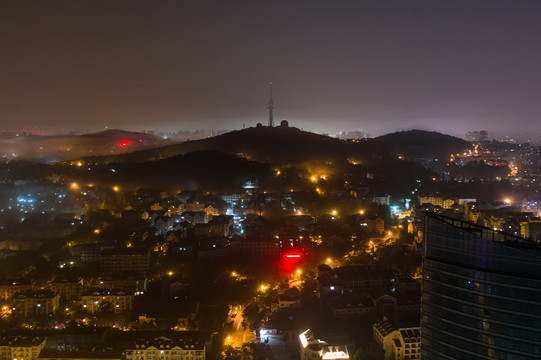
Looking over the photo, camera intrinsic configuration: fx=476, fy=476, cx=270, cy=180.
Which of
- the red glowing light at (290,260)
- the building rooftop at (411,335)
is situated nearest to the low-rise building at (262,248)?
the red glowing light at (290,260)

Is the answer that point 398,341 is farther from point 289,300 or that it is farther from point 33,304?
point 33,304

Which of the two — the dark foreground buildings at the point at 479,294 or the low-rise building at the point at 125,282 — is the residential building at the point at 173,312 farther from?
the dark foreground buildings at the point at 479,294

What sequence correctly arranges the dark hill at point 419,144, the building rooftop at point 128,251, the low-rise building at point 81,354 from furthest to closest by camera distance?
the dark hill at point 419,144 < the building rooftop at point 128,251 < the low-rise building at point 81,354

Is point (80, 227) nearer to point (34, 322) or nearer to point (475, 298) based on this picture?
point (34, 322)

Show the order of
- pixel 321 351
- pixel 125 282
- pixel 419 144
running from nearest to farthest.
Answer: pixel 321 351
pixel 125 282
pixel 419 144

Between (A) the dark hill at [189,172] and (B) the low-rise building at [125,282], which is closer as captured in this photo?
(B) the low-rise building at [125,282]

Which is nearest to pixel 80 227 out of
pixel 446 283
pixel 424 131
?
pixel 446 283

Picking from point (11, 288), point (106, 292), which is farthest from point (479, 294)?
point (11, 288)

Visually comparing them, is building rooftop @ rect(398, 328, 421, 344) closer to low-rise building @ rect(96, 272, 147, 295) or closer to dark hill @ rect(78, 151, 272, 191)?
low-rise building @ rect(96, 272, 147, 295)
